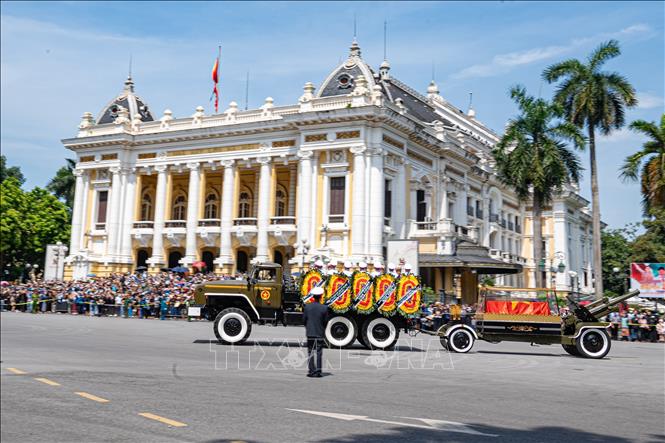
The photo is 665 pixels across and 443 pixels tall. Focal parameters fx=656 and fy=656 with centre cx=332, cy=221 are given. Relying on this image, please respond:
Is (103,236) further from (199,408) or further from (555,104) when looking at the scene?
(199,408)

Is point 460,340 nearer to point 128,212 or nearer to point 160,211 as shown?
point 160,211

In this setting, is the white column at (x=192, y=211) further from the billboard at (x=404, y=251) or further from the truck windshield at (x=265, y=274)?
the truck windshield at (x=265, y=274)

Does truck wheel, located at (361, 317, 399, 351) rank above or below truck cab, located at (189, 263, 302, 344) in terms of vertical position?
below

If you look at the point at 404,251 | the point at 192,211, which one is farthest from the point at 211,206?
the point at 404,251

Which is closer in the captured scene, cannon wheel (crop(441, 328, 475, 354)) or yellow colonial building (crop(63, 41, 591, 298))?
cannon wheel (crop(441, 328, 475, 354))

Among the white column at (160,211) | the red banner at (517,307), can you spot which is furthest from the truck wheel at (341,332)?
the white column at (160,211)

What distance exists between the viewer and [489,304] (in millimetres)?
18000

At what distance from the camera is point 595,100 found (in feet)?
118

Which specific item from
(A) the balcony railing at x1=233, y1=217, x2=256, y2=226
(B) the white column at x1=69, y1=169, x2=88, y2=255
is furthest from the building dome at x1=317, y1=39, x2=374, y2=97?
(B) the white column at x1=69, y1=169, x2=88, y2=255

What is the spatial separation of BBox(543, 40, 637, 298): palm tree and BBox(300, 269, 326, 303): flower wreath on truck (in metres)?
23.0

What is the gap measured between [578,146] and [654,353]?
62.0ft

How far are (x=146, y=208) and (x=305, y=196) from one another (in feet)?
53.4

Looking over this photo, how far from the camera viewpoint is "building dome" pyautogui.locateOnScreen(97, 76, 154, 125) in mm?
52562

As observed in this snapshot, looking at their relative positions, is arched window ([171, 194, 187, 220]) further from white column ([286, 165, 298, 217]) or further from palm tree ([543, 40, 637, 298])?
palm tree ([543, 40, 637, 298])
